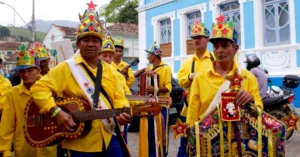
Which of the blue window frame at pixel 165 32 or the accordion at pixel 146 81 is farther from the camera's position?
the blue window frame at pixel 165 32

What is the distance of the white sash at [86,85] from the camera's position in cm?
290

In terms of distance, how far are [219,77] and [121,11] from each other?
1619 inches

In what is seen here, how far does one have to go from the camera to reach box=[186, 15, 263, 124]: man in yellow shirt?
9.59ft

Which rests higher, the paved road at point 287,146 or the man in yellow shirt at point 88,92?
the man in yellow shirt at point 88,92

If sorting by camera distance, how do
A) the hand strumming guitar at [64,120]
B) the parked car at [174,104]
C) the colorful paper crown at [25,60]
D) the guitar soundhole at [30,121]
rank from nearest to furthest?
the hand strumming guitar at [64,120] < the guitar soundhole at [30,121] < the colorful paper crown at [25,60] < the parked car at [174,104]

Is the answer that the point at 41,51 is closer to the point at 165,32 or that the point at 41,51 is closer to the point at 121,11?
the point at 165,32

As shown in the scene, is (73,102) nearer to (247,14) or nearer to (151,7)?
(247,14)

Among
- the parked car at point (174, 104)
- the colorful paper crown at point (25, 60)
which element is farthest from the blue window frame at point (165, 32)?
the colorful paper crown at point (25, 60)

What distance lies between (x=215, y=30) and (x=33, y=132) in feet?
6.04

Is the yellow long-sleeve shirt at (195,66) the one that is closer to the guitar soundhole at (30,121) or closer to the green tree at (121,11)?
the guitar soundhole at (30,121)

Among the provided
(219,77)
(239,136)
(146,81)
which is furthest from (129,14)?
(239,136)

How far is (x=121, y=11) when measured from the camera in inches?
1693

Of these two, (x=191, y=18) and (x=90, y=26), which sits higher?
(x=191, y=18)

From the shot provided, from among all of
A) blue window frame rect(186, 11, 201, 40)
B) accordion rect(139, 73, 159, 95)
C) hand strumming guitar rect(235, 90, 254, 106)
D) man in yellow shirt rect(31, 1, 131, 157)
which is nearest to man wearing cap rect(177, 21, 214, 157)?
accordion rect(139, 73, 159, 95)
